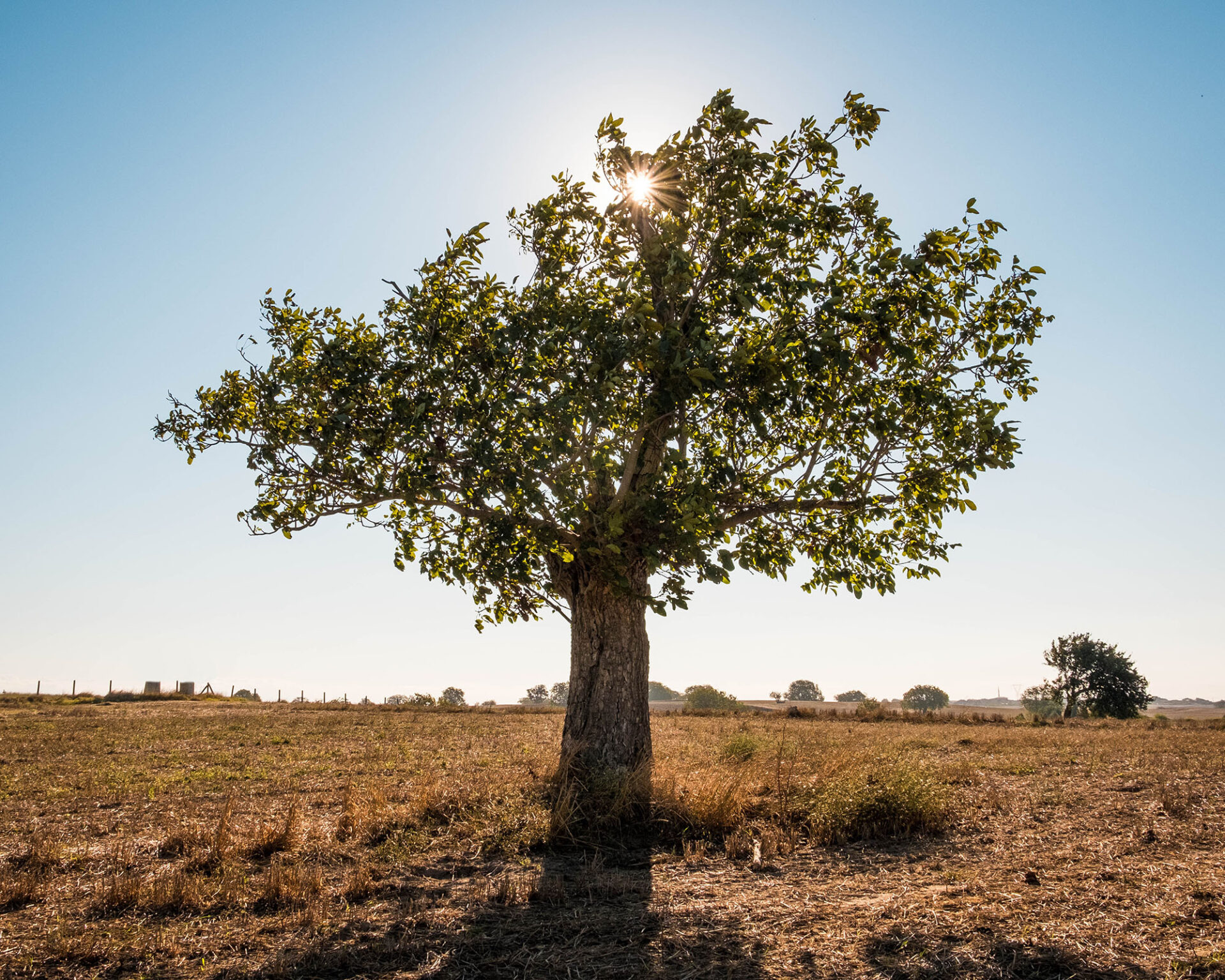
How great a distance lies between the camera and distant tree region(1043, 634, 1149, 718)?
64062 millimetres

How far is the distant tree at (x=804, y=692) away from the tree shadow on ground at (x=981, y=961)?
150506mm

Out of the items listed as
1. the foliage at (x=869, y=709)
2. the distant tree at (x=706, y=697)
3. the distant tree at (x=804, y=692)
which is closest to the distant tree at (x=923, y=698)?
the distant tree at (x=804, y=692)

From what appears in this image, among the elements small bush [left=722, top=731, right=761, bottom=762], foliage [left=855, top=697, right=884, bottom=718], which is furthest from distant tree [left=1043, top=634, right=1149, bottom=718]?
small bush [left=722, top=731, right=761, bottom=762]

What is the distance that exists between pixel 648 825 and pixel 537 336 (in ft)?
22.9

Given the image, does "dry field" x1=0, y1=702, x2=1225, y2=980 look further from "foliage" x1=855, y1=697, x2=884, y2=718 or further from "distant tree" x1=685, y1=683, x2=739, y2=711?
"distant tree" x1=685, y1=683, x2=739, y2=711

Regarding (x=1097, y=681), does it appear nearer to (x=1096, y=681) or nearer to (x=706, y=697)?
(x=1096, y=681)

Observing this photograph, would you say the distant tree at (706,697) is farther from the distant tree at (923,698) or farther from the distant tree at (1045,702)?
the distant tree at (923,698)

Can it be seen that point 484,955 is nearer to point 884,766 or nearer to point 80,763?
point 884,766

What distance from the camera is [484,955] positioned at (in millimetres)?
5688

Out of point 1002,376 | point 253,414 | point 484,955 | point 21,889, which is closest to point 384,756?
point 253,414

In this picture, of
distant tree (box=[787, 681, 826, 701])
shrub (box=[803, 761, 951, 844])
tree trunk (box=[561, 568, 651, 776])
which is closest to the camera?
shrub (box=[803, 761, 951, 844])

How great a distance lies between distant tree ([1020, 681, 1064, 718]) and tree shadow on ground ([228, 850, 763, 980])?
41.4 m

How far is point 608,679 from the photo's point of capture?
12680 mm

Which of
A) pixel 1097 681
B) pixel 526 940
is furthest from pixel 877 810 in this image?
pixel 1097 681
